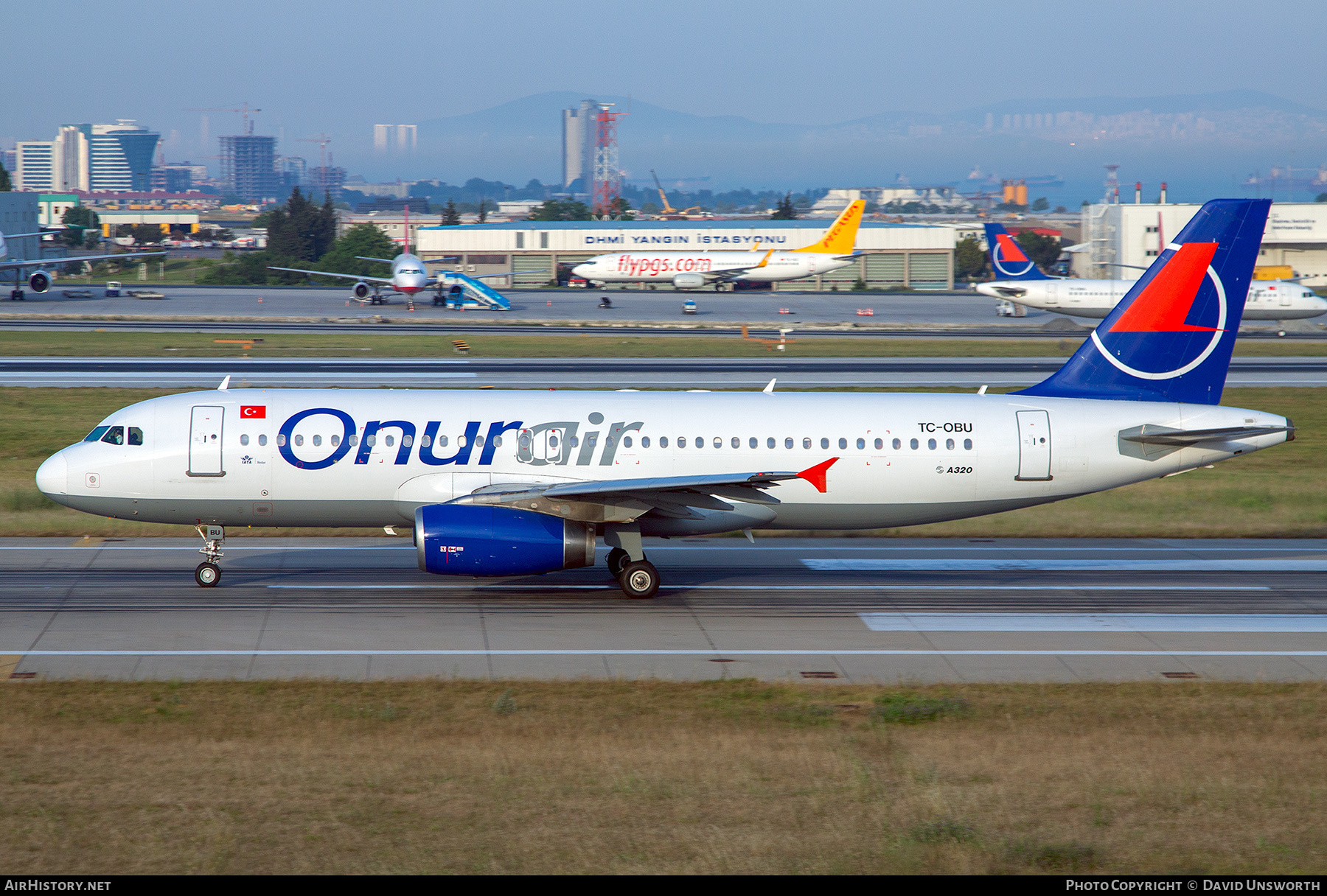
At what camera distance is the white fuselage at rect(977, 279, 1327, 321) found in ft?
284

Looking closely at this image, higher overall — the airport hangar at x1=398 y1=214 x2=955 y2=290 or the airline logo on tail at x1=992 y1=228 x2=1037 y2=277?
the airport hangar at x1=398 y1=214 x2=955 y2=290

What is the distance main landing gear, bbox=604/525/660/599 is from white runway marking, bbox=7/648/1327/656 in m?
3.63

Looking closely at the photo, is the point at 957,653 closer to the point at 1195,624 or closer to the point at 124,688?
the point at 1195,624

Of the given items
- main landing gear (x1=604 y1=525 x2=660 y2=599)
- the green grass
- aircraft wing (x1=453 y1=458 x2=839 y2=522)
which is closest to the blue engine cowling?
aircraft wing (x1=453 y1=458 x2=839 y2=522)

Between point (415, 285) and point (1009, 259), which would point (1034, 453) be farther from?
point (415, 285)

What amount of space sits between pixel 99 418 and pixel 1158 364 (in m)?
34.8

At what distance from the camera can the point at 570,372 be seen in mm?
56375

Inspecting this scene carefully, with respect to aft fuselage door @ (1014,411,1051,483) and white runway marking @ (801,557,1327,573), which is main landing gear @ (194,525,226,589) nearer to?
white runway marking @ (801,557,1327,573)

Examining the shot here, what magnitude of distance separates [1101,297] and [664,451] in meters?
75.2

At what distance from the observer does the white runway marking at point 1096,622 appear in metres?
22.4

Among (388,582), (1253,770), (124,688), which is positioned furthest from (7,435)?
(1253,770)

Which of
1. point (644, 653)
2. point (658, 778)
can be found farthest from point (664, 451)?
point (658, 778)

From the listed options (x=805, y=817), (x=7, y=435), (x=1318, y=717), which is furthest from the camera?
(x=7, y=435)

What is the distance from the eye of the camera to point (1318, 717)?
1705cm
